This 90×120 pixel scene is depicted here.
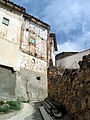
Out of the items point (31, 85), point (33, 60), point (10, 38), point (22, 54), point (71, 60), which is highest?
point (10, 38)

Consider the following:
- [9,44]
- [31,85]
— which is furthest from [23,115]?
[9,44]

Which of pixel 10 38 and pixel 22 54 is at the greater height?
pixel 10 38

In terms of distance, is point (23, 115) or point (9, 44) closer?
point (23, 115)

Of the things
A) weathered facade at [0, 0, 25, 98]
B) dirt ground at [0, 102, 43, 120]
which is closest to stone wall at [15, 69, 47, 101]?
weathered facade at [0, 0, 25, 98]

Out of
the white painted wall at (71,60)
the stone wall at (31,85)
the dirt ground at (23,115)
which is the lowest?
the dirt ground at (23,115)

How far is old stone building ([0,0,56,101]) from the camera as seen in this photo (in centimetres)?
1311

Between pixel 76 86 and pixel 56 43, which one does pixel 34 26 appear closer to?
pixel 56 43

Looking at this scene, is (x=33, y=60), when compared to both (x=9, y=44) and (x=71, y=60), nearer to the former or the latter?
(x=9, y=44)

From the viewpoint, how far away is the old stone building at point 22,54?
13.1m

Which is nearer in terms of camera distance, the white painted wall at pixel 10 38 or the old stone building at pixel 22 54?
the old stone building at pixel 22 54

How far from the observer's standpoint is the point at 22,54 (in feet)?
49.2

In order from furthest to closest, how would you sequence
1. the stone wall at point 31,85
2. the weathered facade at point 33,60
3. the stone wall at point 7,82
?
the weathered facade at point 33,60, the stone wall at point 31,85, the stone wall at point 7,82

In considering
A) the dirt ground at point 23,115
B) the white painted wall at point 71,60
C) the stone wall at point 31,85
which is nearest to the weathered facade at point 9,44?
the stone wall at point 31,85

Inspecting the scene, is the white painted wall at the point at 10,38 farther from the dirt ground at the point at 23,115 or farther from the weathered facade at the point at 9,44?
the dirt ground at the point at 23,115
